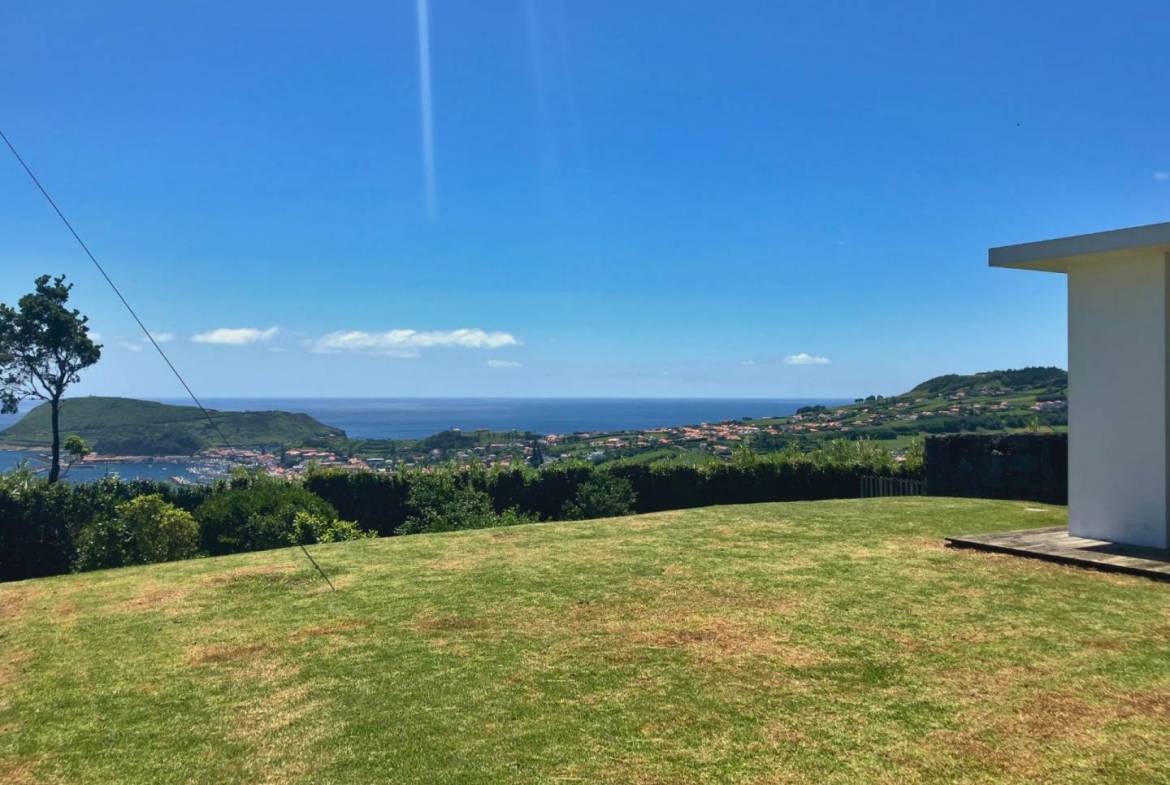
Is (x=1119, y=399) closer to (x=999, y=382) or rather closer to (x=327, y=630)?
(x=327, y=630)

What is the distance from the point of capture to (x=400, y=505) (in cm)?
1678

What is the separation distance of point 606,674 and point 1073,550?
5.42 m

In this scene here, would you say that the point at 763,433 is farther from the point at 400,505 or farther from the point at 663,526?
the point at 663,526

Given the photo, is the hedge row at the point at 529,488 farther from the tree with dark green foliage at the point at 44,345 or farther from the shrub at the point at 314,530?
the tree with dark green foliage at the point at 44,345

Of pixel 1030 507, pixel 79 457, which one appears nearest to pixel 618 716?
pixel 1030 507

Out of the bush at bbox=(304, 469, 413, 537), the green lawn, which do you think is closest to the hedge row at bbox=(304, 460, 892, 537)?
the bush at bbox=(304, 469, 413, 537)

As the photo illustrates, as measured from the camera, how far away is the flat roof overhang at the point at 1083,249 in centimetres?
701

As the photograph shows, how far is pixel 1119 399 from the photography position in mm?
7590

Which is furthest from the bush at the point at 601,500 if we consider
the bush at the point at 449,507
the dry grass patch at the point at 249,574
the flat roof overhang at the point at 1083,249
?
the flat roof overhang at the point at 1083,249

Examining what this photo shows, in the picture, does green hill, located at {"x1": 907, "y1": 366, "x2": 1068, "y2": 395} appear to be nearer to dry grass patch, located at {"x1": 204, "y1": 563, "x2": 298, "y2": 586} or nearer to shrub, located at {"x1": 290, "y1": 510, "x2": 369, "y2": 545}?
shrub, located at {"x1": 290, "y1": 510, "x2": 369, "y2": 545}

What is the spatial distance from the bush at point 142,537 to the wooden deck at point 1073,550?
1131 cm

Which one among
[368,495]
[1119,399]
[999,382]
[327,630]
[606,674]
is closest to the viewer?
[606,674]

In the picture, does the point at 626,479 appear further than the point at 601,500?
Yes

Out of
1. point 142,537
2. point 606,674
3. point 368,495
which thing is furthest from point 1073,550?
point 368,495
